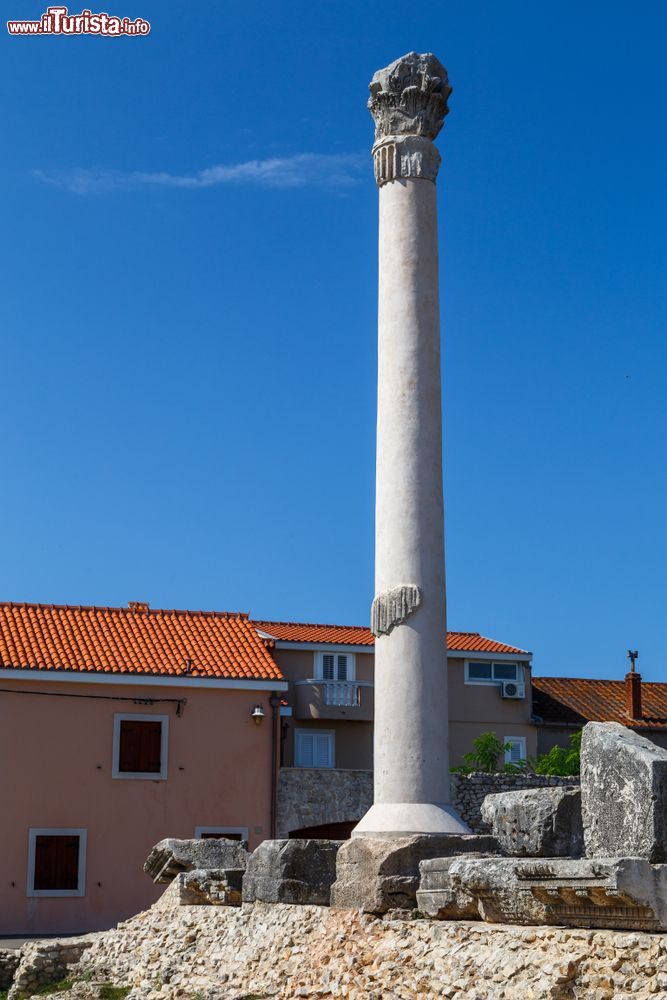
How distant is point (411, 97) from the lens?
49.2 ft

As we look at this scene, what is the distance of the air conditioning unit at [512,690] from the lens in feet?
109

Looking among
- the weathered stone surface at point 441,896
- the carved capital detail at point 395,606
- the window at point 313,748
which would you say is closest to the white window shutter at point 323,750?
the window at point 313,748

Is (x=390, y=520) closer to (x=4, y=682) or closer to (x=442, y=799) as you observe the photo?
(x=442, y=799)

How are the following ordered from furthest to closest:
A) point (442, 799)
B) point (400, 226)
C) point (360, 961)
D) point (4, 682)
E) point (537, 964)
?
1. point (4, 682)
2. point (400, 226)
3. point (442, 799)
4. point (360, 961)
5. point (537, 964)

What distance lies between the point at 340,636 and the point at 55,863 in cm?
1001

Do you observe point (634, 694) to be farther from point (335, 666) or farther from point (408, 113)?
point (408, 113)

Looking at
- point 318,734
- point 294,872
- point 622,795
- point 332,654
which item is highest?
point 332,654

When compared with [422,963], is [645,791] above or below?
above

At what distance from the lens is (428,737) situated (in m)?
13.4

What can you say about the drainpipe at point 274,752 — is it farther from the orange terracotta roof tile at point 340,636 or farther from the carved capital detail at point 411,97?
the carved capital detail at point 411,97

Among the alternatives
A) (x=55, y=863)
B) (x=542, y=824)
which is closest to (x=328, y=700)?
(x=55, y=863)

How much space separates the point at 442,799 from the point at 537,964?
4.52 meters

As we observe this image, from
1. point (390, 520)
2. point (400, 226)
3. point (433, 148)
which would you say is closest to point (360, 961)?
point (390, 520)

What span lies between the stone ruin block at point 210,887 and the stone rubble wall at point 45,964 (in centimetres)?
208
